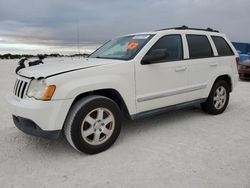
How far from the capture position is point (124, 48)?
405cm

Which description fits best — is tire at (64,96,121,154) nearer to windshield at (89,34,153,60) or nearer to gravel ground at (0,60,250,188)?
gravel ground at (0,60,250,188)

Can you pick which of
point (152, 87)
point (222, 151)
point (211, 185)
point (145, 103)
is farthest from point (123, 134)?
point (211, 185)

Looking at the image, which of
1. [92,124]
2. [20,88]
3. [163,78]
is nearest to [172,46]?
[163,78]

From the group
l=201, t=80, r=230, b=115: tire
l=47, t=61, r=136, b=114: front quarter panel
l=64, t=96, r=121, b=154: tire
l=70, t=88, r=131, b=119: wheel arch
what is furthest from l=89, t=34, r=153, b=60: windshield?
l=201, t=80, r=230, b=115: tire

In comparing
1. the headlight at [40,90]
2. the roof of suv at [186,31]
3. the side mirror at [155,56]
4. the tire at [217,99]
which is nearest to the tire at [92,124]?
the headlight at [40,90]

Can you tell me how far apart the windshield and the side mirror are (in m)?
0.17

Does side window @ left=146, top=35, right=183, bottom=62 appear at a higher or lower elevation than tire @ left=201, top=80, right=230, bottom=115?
higher

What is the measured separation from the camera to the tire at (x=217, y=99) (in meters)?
4.86

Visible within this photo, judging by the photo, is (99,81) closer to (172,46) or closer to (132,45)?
(132,45)

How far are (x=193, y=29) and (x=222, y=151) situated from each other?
247 centimetres

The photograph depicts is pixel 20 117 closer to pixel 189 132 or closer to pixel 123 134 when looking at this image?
pixel 123 134

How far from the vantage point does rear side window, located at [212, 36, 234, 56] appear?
16.2 feet

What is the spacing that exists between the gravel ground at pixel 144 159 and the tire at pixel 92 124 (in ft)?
0.55

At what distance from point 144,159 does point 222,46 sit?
3.25 metres
